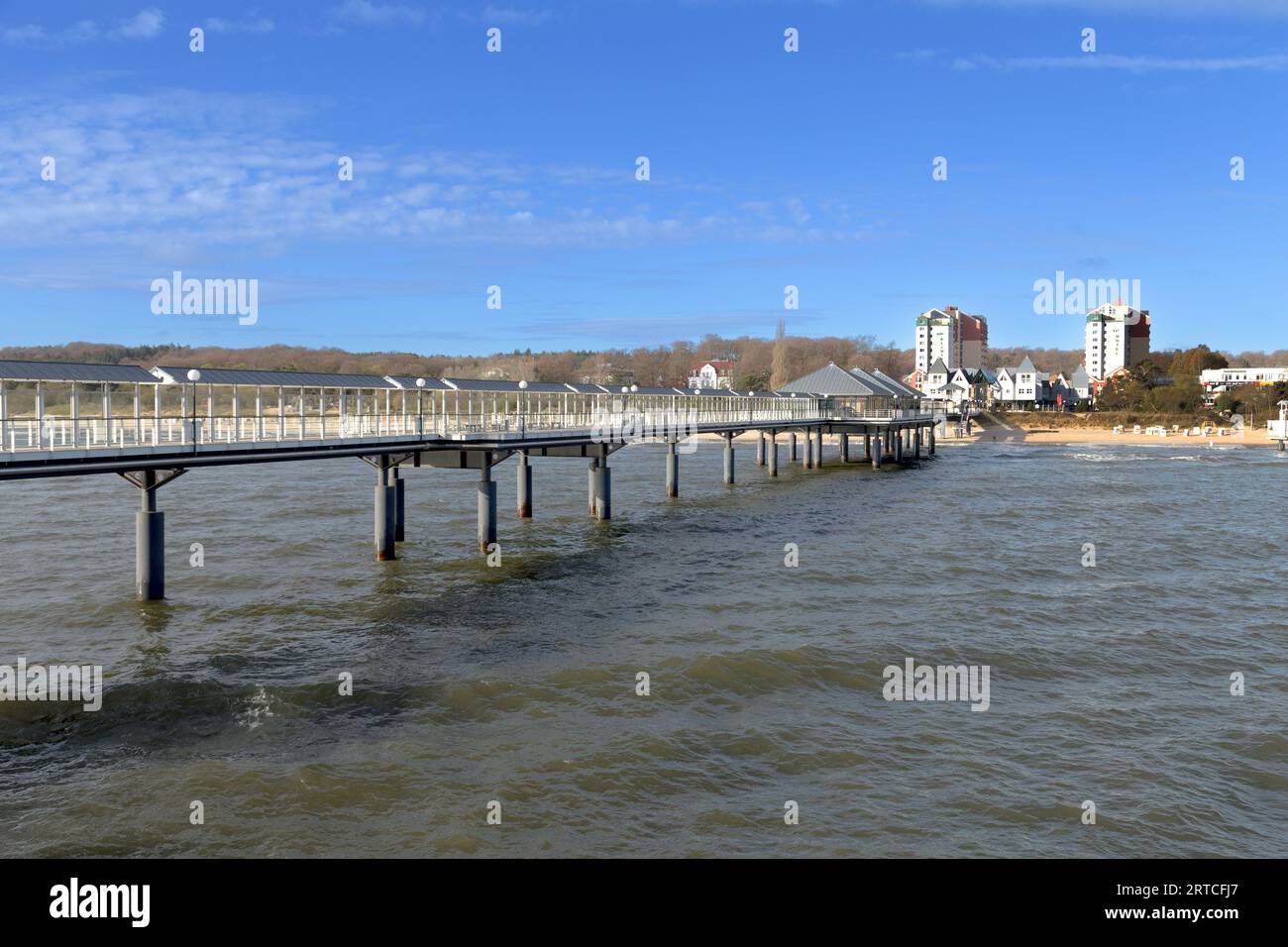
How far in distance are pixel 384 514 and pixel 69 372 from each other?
11.2 meters

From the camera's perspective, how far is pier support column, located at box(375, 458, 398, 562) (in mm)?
33156

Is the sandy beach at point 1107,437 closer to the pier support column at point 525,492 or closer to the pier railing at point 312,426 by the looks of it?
the pier railing at point 312,426

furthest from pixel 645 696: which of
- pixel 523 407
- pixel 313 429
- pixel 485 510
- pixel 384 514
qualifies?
pixel 523 407

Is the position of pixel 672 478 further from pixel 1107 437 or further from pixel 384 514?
pixel 1107 437

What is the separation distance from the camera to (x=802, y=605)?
27359mm

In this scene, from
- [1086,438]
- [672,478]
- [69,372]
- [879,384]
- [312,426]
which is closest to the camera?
[69,372]

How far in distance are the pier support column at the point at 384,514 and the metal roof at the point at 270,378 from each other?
2.99m

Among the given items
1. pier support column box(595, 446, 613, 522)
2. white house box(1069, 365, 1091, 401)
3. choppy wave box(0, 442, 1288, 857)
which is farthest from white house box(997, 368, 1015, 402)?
pier support column box(595, 446, 613, 522)

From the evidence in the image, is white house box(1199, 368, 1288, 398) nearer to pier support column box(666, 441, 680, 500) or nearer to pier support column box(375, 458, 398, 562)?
pier support column box(666, 441, 680, 500)

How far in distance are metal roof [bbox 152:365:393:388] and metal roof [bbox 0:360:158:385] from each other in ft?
2.10

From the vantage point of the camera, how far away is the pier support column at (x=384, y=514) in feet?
109

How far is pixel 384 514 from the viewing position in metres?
33.1

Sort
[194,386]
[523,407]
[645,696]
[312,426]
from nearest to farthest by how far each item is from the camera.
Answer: [645,696] → [194,386] → [312,426] → [523,407]
